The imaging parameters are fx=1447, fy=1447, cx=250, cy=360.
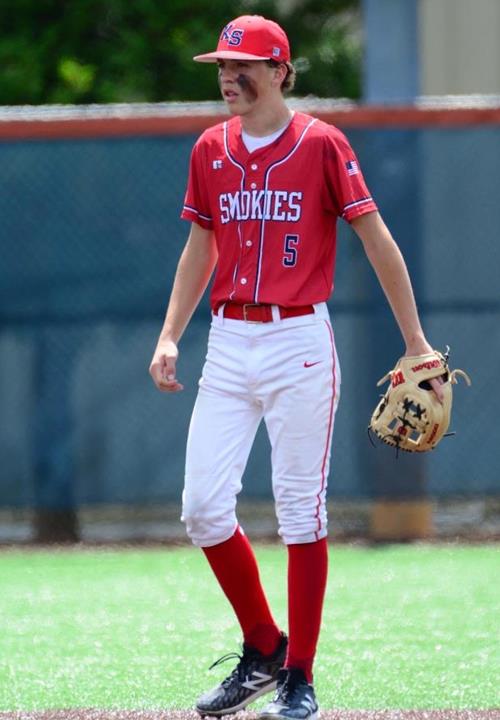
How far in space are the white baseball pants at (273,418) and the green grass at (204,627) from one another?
633mm

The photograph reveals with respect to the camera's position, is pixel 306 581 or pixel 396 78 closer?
pixel 306 581

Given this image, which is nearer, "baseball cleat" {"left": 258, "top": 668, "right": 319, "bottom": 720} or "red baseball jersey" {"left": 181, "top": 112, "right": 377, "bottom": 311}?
"baseball cleat" {"left": 258, "top": 668, "right": 319, "bottom": 720}

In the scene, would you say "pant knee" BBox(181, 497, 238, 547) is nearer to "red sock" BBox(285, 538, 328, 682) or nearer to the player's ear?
"red sock" BBox(285, 538, 328, 682)

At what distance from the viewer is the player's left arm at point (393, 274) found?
4.20 m

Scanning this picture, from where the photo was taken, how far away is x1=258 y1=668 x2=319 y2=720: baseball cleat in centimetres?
406

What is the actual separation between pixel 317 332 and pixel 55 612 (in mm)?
2385

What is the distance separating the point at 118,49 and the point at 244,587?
31.6 ft

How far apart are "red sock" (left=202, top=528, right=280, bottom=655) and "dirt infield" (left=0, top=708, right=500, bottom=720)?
0.82 ft

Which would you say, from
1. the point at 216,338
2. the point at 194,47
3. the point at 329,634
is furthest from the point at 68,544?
the point at 194,47

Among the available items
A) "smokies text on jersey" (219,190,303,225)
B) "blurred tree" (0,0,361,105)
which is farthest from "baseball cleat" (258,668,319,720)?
"blurred tree" (0,0,361,105)

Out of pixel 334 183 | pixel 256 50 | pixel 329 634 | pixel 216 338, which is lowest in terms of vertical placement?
pixel 329 634

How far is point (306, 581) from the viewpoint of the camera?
4.28 metres

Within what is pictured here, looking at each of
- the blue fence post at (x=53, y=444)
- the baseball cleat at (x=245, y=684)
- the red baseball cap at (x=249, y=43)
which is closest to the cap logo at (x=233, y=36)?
the red baseball cap at (x=249, y=43)

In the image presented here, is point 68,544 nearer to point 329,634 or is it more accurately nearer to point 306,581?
point 329,634
